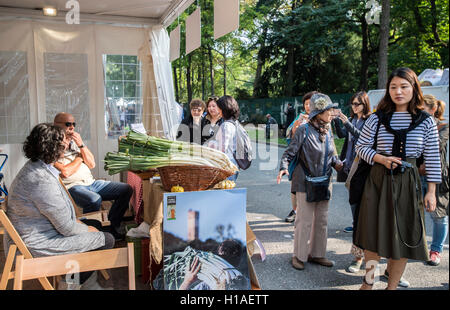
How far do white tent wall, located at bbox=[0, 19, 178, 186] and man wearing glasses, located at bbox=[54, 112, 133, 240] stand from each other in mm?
2240

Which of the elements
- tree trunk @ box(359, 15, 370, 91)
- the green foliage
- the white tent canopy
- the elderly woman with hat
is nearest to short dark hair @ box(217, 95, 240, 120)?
the elderly woman with hat

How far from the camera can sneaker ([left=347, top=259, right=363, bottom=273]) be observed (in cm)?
322

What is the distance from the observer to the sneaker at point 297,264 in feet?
A: 10.8

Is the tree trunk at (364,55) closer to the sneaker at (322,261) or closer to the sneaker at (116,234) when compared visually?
the sneaker at (322,261)

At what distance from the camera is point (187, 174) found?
2510mm

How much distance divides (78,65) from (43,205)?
4620 millimetres

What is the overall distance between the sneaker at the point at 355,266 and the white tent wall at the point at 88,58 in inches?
150

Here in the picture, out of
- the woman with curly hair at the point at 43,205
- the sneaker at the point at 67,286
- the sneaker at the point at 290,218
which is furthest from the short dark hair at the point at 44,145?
the sneaker at the point at 290,218

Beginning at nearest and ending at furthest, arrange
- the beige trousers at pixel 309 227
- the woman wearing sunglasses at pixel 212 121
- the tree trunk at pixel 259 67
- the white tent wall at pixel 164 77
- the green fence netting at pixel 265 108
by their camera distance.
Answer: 1. the beige trousers at pixel 309 227
2. the woman wearing sunglasses at pixel 212 121
3. the white tent wall at pixel 164 77
4. the green fence netting at pixel 265 108
5. the tree trunk at pixel 259 67

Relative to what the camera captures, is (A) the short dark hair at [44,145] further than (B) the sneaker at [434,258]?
No

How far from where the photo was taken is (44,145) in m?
2.40

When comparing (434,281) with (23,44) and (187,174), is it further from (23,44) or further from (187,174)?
(23,44)
